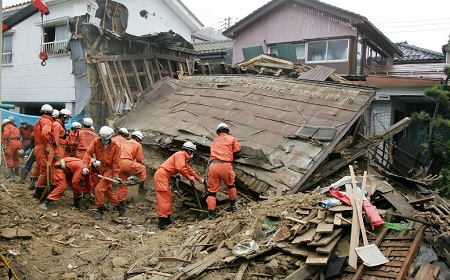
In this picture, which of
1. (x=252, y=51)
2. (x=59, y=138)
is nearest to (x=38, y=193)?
(x=59, y=138)

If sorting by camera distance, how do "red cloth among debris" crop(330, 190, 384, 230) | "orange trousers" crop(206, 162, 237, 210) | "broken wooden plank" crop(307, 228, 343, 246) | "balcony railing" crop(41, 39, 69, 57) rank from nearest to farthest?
"broken wooden plank" crop(307, 228, 343, 246), "red cloth among debris" crop(330, 190, 384, 230), "orange trousers" crop(206, 162, 237, 210), "balcony railing" crop(41, 39, 69, 57)

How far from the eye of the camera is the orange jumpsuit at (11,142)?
32.7 ft

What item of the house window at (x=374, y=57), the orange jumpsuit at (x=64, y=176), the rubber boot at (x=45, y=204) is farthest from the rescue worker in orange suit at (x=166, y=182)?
the house window at (x=374, y=57)

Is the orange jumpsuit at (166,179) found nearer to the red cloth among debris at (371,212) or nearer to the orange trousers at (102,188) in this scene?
the orange trousers at (102,188)

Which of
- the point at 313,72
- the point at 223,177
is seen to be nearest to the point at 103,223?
the point at 223,177

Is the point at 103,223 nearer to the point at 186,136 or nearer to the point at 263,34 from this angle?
the point at 186,136

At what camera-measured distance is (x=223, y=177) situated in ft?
22.8

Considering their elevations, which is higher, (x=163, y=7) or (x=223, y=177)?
(x=163, y=7)

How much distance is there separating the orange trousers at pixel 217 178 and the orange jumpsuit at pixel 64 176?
2503mm

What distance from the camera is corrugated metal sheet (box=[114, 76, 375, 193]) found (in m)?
7.48

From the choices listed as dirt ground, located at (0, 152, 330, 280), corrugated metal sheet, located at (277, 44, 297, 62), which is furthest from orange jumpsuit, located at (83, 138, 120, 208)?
corrugated metal sheet, located at (277, 44, 297, 62)

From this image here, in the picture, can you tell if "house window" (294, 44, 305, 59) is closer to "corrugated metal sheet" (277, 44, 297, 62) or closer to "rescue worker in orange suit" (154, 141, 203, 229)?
"corrugated metal sheet" (277, 44, 297, 62)

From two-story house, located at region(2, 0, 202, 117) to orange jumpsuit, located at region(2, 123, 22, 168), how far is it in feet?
9.50

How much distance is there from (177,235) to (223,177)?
1.34m
